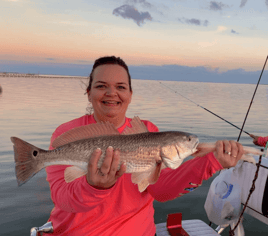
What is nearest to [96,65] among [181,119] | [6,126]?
[6,126]

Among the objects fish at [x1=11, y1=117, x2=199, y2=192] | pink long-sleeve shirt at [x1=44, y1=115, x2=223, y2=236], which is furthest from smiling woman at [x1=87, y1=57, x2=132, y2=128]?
fish at [x1=11, y1=117, x2=199, y2=192]

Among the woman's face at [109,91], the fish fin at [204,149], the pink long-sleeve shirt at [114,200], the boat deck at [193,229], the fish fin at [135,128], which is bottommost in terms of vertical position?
the boat deck at [193,229]

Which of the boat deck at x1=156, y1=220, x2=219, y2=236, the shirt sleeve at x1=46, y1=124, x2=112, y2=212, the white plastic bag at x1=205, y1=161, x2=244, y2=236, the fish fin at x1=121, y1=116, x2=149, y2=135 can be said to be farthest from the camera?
the white plastic bag at x1=205, y1=161, x2=244, y2=236

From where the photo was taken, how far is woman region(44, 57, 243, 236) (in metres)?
2.39

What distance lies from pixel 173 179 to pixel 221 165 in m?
0.67

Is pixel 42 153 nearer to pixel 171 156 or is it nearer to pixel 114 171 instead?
pixel 114 171

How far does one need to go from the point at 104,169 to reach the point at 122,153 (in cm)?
26

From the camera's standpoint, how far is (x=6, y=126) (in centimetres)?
1524

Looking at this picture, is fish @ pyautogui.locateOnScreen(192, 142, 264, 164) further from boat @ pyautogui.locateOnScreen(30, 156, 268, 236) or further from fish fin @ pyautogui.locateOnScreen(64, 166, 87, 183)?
boat @ pyautogui.locateOnScreen(30, 156, 268, 236)

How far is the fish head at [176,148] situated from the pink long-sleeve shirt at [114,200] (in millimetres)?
189

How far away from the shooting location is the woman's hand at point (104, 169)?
236cm

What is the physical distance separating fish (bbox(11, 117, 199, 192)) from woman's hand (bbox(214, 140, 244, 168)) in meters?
0.25

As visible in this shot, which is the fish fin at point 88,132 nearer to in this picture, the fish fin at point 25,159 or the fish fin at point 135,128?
the fish fin at point 135,128

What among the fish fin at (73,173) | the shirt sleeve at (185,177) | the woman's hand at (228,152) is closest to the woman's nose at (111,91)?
the fish fin at (73,173)
